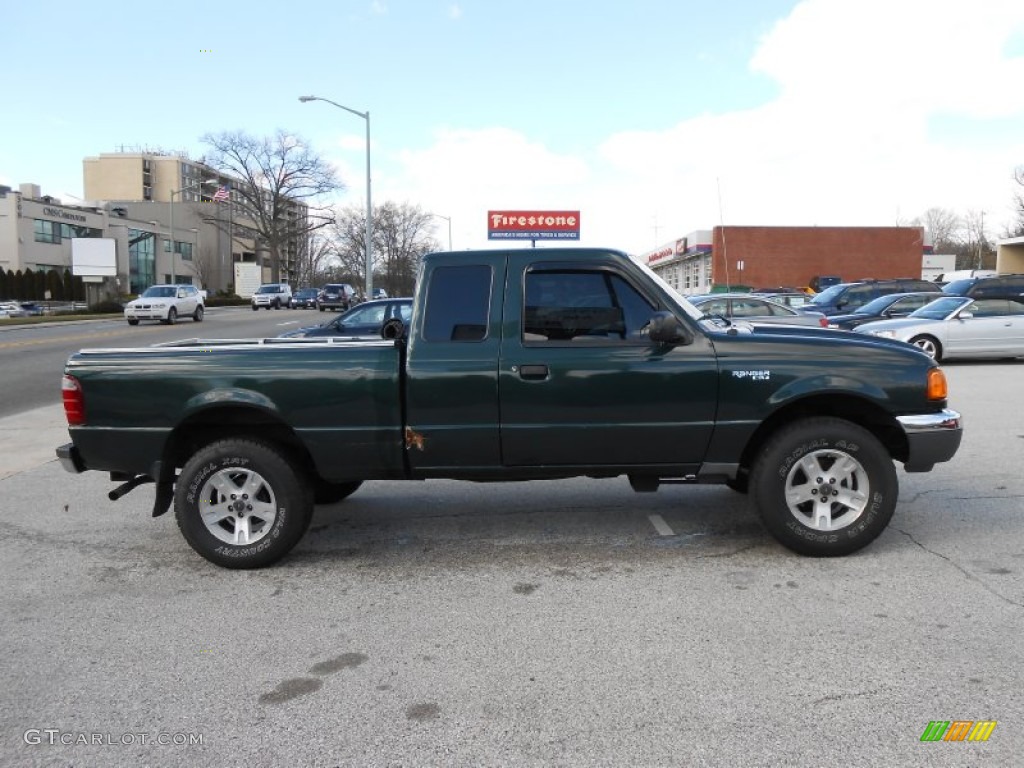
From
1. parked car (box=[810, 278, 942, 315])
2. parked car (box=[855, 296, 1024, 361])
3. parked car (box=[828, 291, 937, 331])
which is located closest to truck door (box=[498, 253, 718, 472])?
parked car (box=[855, 296, 1024, 361])

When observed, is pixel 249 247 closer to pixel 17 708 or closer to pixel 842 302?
pixel 842 302

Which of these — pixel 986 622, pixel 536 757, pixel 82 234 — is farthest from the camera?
pixel 82 234

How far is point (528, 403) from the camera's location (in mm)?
4520

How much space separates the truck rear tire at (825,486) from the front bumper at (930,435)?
0.61 ft

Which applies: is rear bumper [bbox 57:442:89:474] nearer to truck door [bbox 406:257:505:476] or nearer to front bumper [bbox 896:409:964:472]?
truck door [bbox 406:257:505:476]

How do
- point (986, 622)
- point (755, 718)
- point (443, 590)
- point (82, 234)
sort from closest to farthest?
point (755, 718) → point (986, 622) → point (443, 590) → point (82, 234)

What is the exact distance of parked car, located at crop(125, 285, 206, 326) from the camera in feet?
97.3

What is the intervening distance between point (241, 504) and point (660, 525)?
111 inches

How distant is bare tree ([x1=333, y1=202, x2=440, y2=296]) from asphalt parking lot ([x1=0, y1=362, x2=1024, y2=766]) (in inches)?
3271

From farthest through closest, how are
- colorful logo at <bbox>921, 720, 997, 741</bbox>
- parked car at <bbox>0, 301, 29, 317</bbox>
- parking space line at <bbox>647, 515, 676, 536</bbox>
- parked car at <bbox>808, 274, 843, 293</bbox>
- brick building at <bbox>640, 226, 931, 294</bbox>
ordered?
brick building at <bbox>640, 226, 931, 294</bbox> → parked car at <bbox>0, 301, 29, 317</bbox> → parked car at <bbox>808, 274, 843, 293</bbox> → parking space line at <bbox>647, 515, 676, 536</bbox> → colorful logo at <bbox>921, 720, 997, 741</bbox>

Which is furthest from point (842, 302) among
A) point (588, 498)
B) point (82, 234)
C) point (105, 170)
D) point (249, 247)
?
point (105, 170)

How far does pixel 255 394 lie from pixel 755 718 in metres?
3.19

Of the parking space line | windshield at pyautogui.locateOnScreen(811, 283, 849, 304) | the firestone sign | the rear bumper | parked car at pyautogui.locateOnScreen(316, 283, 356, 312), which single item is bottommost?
the parking space line

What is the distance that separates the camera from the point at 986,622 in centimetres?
374
